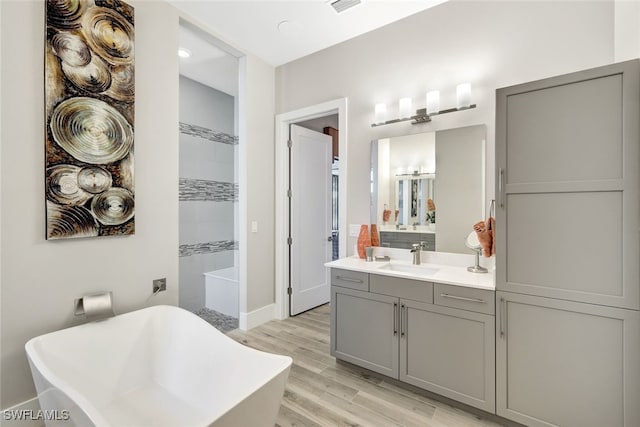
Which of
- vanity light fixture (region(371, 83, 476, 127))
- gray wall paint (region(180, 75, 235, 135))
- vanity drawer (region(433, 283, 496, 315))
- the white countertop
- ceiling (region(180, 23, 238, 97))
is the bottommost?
vanity drawer (region(433, 283, 496, 315))

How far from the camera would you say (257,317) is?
10.8 ft

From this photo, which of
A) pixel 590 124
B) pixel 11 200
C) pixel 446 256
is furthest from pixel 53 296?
pixel 590 124

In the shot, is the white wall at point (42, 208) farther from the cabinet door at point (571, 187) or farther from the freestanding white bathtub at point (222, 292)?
the cabinet door at point (571, 187)

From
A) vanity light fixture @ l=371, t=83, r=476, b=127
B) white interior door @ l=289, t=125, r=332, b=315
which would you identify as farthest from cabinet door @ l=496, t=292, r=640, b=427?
white interior door @ l=289, t=125, r=332, b=315

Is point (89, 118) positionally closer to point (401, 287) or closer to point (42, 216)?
point (42, 216)

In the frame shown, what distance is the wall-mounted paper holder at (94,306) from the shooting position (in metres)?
1.92

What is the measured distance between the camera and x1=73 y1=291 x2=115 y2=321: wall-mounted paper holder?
1920 millimetres

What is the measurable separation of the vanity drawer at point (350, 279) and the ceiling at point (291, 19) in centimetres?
221

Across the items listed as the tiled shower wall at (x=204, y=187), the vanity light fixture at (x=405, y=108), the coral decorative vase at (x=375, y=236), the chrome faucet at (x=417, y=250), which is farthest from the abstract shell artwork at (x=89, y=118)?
the chrome faucet at (x=417, y=250)

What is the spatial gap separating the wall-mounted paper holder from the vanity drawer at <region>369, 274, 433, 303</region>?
183 centimetres

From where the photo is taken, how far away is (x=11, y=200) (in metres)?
1.70

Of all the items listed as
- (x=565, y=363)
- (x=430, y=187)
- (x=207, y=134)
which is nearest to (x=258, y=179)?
(x=207, y=134)

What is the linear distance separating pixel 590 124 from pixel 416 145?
1194 millimetres

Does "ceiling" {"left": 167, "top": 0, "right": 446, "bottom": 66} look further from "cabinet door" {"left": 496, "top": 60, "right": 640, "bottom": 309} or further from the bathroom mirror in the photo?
"cabinet door" {"left": 496, "top": 60, "right": 640, "bottom": 309}
